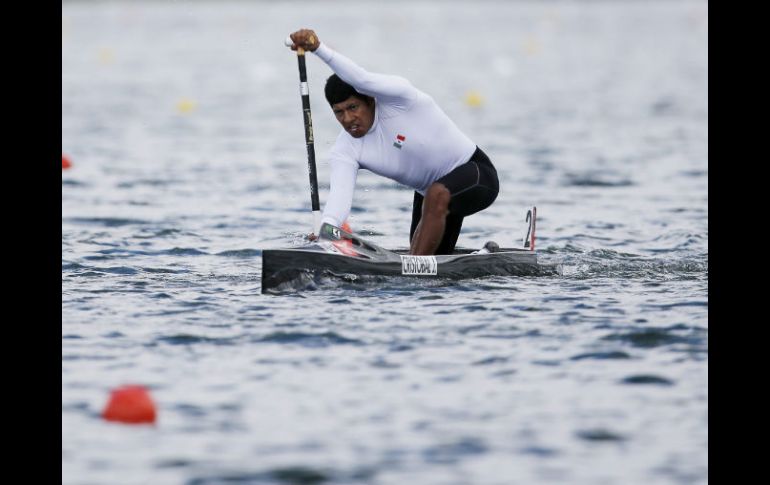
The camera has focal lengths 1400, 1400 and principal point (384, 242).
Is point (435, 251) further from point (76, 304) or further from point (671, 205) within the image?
point (671, 205)

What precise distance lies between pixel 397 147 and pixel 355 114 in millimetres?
421

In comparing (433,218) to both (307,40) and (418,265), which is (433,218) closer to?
(418,265)

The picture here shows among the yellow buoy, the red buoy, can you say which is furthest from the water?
the yellow buoy

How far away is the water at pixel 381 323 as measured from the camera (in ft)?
21.6

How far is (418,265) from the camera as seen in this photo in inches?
405

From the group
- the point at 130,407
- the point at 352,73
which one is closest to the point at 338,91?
the point at 352,73

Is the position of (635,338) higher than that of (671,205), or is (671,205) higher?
(671,205)

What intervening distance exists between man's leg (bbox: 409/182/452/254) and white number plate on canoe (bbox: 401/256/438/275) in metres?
0.18

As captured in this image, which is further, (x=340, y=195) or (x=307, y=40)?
(x=340, y=195)

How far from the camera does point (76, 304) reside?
9.77 metres

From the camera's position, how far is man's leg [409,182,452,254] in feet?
34.1

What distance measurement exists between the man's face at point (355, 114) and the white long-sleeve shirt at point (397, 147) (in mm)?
76
